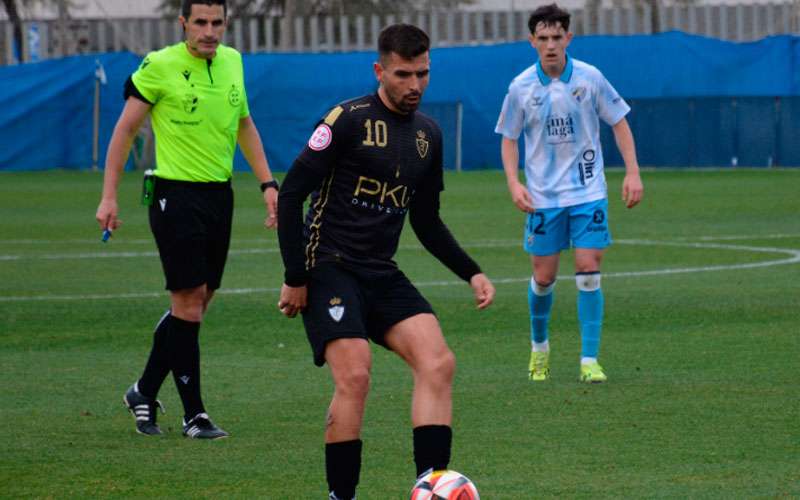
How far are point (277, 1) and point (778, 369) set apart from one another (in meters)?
41.4

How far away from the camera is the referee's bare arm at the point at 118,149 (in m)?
7.95

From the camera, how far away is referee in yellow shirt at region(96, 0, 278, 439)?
7.98 meters

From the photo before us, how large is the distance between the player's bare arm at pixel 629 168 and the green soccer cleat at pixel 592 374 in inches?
39.1

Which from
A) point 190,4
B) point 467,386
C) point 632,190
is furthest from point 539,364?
point 190,4

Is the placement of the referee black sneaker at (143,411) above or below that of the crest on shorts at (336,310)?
below

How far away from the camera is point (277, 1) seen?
49.8m

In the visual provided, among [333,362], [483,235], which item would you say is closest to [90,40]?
[483,235]

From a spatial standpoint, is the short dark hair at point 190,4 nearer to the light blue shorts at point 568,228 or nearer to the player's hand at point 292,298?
the player's hand at point 292,298

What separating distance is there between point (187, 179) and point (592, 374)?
2.83m

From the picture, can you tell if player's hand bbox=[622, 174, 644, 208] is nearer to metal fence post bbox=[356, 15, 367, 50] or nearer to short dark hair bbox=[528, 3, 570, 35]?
short dark hair bbox=[528, 3, 570, 35]

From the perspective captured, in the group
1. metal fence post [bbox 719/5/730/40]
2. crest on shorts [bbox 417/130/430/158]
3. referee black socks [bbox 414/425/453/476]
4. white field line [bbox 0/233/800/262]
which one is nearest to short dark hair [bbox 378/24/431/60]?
crest on shorts [bbox 417/130/430/158]

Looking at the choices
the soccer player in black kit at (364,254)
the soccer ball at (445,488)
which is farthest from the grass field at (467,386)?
the soccer ball at (445,488)

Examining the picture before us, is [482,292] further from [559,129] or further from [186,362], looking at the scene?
[559,129]

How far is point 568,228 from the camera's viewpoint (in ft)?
32.8
